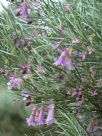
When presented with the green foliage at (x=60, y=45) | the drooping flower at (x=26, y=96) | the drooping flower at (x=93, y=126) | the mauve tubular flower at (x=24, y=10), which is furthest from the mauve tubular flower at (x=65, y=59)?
the drooping flower at (x=93, y=126)

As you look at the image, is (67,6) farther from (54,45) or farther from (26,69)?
(26,69)

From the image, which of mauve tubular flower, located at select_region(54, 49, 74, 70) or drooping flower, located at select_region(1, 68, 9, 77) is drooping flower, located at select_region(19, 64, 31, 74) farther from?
mauve tubular flower, located at select_region(54, 49, 74, 70)

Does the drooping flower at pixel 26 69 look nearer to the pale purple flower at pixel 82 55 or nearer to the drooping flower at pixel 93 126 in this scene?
the pale purple flower at pixel 82 55

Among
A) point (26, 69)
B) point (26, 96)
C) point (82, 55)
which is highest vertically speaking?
point (82, 55)

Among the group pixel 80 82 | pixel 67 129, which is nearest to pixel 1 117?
pixel 67 129

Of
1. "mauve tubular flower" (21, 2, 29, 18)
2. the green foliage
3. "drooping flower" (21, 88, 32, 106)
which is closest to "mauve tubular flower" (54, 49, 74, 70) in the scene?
the green foliage

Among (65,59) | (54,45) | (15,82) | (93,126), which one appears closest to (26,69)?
(15,82)

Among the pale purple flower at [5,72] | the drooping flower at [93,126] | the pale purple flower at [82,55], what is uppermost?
the pale purple flower at [82,55]

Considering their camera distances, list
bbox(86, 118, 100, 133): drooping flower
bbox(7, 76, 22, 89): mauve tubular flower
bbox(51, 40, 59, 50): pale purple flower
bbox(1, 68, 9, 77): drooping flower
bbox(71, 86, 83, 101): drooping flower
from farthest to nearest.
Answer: bbox(1, 68, 9, 77): drooping flower → bbox(86, 118, 100, 133): drooping flower → bbox(7, 76, 22, 89): mauve tubular flower → bbox(71, 86, 83, 101): drooping flower → bbox(51, 40, 59, 50): pale purple flower

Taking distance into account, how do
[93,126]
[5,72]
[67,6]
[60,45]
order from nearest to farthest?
[60,45]
[67,6]
[93,126]
[5,72]

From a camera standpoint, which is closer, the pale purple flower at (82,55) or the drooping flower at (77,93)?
the pale purple flower at (82,55)

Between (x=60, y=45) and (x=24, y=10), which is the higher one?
(x=24, y=10)

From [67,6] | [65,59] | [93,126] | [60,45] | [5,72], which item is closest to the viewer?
[65,59]
